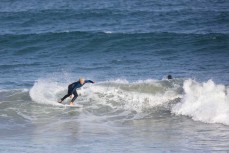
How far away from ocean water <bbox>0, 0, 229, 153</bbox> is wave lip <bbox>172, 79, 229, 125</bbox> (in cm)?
3

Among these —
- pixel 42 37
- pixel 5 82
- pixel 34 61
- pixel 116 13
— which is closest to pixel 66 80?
pixel 5 82

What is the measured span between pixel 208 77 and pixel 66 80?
6.13m

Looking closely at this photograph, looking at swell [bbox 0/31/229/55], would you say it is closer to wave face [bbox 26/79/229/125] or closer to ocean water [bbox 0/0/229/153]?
ocean water [bbox 0/0/229/153]

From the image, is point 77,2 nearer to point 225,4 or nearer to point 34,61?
point 225,4

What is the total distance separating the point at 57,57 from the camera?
3050 centimetres

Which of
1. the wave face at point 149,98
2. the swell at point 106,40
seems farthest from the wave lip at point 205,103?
the swell at point 106,40

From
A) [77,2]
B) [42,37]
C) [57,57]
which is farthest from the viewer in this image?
[77,2]

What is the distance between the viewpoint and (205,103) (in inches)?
746

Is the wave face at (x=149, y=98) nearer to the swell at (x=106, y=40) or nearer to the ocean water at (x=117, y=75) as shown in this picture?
the ocean water at (x=117, y=75)

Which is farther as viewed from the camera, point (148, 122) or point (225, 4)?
point (225, 4)

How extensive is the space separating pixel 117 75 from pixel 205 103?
23.2 ft

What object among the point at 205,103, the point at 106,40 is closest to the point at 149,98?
the point at 205,103

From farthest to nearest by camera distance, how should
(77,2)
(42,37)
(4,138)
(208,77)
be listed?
1. (77,2)
2. (42,37)
3. (208,77)
4. (4,138)

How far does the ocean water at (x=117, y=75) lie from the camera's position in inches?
637
